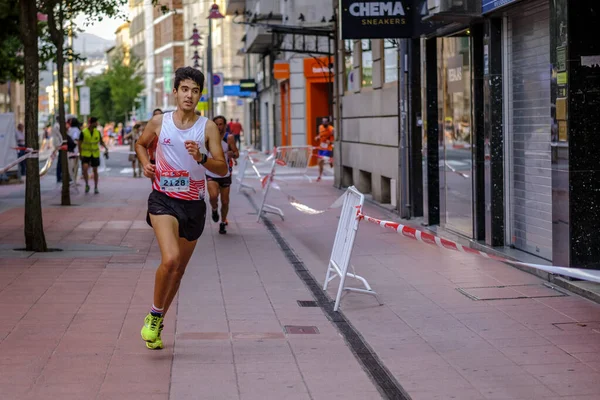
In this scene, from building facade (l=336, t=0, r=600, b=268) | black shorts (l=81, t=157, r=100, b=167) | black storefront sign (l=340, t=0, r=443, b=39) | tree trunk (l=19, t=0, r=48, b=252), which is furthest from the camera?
black shorts (l=81, t=157, r=100, b=167)

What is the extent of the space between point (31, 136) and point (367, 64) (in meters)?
9.80

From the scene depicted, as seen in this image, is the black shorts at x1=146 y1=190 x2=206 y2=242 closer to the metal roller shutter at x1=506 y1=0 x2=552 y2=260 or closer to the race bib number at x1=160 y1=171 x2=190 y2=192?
the race bib number at x1=160 y1=171 x2=190 y2=192

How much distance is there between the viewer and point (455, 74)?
48.0 feet

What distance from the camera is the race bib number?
25.1ft

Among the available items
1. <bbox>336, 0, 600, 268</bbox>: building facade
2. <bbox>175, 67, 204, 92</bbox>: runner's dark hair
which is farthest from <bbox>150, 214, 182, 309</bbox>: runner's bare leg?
<bbox>336, 0, 600, 268</bbox>: building facade

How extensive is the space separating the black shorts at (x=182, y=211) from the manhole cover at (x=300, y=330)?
107cm

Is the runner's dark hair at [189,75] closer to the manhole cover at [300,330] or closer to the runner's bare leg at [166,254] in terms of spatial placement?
the runner's bare leg at [166,254]

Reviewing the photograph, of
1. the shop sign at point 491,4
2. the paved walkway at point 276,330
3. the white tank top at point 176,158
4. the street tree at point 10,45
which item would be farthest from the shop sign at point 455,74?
the street tree at point 10,45

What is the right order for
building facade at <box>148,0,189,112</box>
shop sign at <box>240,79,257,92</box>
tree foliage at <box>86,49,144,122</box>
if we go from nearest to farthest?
shop sign at <box>240,79,257,92</box> → building facade at <box>148,0,189,112</box> → tree foliage at <box>86,49,144,122</box>

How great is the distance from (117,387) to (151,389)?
0.21 meters

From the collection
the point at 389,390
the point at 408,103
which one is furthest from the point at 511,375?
the point at 408,103

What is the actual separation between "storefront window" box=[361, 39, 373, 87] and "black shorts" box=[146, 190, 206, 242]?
46.5 ft

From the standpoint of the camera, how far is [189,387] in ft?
21.3

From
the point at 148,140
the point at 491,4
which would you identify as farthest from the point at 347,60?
the point at 148,140
